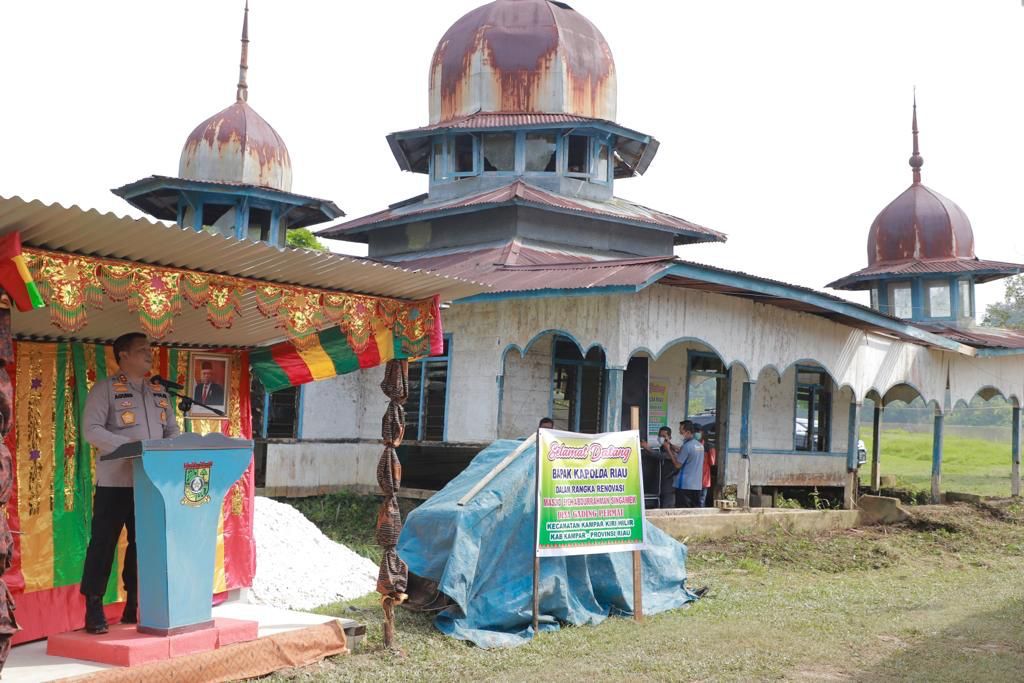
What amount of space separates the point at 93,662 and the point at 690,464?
34.6 ft

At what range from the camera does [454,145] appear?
2039cm

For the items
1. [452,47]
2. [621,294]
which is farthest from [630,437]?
[452,47]

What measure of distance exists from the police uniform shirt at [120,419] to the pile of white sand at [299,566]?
313cm

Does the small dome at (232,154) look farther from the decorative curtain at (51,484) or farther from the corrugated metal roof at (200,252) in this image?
the corrugated metal roof at (200,252)

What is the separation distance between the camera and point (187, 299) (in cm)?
648

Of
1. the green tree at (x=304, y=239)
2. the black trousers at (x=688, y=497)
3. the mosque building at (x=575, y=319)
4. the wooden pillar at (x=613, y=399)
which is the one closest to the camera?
the wooden pillar at (x=613, y=399)

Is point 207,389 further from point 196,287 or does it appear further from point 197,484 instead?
point 196,287

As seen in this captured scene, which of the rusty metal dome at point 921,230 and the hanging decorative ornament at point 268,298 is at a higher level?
the rusty metal dome at point 921,230

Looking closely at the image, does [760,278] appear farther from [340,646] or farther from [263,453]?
[340,646]

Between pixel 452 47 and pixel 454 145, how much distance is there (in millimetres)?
2349

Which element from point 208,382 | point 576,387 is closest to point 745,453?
Answer: point 576,387

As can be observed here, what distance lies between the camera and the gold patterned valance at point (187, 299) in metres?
5.74

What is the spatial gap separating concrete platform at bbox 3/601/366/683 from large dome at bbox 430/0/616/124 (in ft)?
45.3

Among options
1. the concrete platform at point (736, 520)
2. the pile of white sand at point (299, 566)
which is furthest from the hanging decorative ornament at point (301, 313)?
the concrete platform at point (736, 520)
